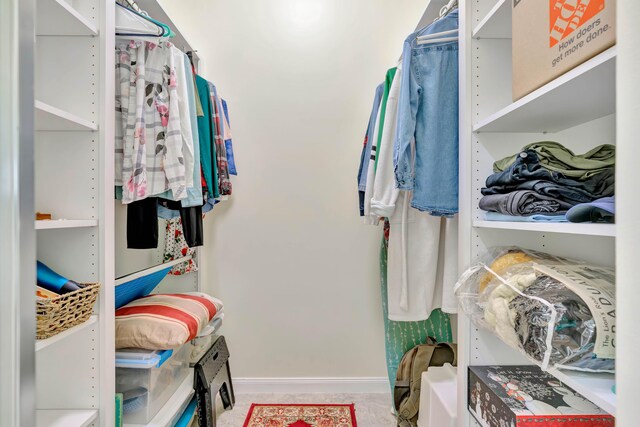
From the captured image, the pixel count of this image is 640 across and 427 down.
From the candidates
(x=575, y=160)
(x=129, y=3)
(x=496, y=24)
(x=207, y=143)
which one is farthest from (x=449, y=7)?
(x=129, y=3)

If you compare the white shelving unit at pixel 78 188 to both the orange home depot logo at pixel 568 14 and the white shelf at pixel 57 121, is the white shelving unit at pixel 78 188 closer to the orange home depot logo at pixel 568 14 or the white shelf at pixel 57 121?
the white shelf at pixel 57 121

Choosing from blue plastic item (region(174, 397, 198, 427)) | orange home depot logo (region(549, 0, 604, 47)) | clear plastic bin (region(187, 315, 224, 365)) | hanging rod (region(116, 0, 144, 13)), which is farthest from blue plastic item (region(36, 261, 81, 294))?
orange home depot logo (region(549, 0, 604, 47))

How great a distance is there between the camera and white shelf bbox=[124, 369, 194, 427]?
4.98 feet

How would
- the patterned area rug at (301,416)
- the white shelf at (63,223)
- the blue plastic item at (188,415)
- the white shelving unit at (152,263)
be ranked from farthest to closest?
the patterned area rug at (301,416) → the blue plastic item at (188,415) → the white shelving unit at (152,263) → the white shelf at (63,223)

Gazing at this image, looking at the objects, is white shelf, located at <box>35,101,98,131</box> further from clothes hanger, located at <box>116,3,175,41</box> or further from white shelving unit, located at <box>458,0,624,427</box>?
white shelving unit, located at <box>458,0,624,427</box>

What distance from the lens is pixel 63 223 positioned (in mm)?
1078

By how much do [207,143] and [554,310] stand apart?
143 cm

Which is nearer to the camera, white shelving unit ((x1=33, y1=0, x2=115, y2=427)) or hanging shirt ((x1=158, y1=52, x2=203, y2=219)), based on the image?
white shelving unit ((x1=33, y1=0, x2=115, y2=427))

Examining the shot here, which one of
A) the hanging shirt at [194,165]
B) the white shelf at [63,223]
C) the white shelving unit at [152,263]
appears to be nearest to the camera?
the white shelf at [63,223]

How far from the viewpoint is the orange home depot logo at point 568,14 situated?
71cm

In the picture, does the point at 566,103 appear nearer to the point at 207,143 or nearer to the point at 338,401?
the point at 207,143

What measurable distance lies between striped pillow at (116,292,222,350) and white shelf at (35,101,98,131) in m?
0.73

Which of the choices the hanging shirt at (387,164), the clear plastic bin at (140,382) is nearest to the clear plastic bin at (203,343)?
the clear plastic bin at (140,382)

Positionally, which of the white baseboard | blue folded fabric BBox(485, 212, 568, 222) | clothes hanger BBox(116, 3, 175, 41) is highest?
clothes hanger BBox(116, 3, 175, 41)
